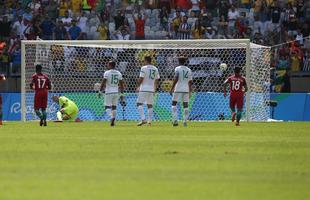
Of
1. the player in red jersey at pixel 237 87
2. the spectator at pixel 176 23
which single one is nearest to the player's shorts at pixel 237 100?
the player in red jersey at pixel 237 87

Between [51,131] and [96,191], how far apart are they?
569 inches

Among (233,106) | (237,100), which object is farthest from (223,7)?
(237,100)

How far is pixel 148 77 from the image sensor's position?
32219 millimetres

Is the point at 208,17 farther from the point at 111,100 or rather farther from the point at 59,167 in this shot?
the point at 59,167

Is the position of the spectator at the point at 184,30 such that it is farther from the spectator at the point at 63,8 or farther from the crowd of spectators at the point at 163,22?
the spectator at the point at 63,8

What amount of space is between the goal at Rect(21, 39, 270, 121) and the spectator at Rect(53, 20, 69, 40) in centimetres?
446

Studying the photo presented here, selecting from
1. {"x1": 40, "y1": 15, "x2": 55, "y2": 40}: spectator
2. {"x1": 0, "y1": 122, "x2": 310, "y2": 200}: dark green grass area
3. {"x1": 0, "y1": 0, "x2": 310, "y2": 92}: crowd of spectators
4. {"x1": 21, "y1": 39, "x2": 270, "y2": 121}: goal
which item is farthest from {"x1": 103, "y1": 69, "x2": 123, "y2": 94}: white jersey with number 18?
{"x1": 40, "y1": 15, "x2": 55, "y2": 40}: spectator

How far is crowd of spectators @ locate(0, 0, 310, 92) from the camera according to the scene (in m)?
42.3

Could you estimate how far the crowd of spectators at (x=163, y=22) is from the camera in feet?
139

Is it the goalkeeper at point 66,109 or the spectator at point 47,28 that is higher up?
the spectator at point 47,28

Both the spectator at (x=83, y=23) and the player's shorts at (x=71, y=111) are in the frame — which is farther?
the spectator at (x=83, y=23)

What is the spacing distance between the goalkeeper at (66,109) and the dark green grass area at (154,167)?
11002 mm

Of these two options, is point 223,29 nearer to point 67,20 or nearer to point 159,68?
point 159,68

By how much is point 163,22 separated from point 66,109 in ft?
33.0
